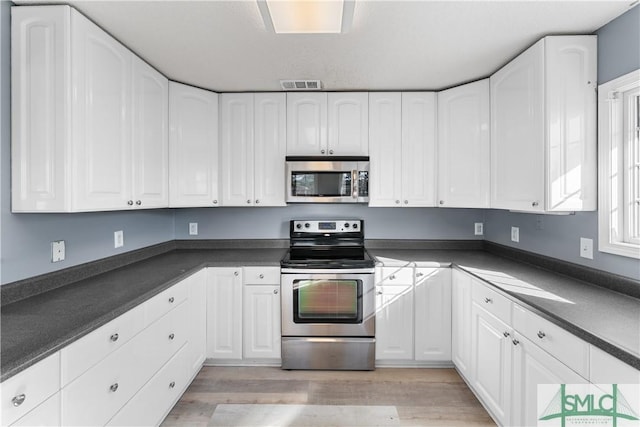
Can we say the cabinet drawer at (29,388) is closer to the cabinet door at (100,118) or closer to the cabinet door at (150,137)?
the cabinet door at (100,118)

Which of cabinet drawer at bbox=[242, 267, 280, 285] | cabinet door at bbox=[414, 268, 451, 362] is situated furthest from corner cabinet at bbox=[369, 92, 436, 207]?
cabinet drawer at bbox=[242, 267, 280, 285]

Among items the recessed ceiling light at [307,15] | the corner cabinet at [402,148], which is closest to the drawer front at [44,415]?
the recessed ceiling light at [307,15]

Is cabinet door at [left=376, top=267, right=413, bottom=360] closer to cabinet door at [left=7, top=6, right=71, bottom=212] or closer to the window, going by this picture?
the window

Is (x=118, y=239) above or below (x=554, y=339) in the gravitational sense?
above

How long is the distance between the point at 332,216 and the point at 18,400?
2.47 metres

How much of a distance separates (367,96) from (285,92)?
0.72 m

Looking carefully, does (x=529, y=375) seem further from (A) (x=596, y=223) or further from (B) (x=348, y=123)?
(B) (x=348, y=123)

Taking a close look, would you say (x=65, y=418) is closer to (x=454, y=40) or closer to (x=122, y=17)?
(x=122, y=17)

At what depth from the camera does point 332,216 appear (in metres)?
3.16

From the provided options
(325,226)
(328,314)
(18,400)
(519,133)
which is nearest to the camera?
(18,400)

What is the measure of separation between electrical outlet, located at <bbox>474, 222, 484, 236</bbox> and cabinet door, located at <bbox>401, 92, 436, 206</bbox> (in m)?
0.63

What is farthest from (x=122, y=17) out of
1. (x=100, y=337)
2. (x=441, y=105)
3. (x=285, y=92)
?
(x=441, y=105)

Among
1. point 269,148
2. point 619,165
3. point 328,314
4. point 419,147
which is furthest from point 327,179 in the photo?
point 619,165

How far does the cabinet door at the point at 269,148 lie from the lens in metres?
2.86
